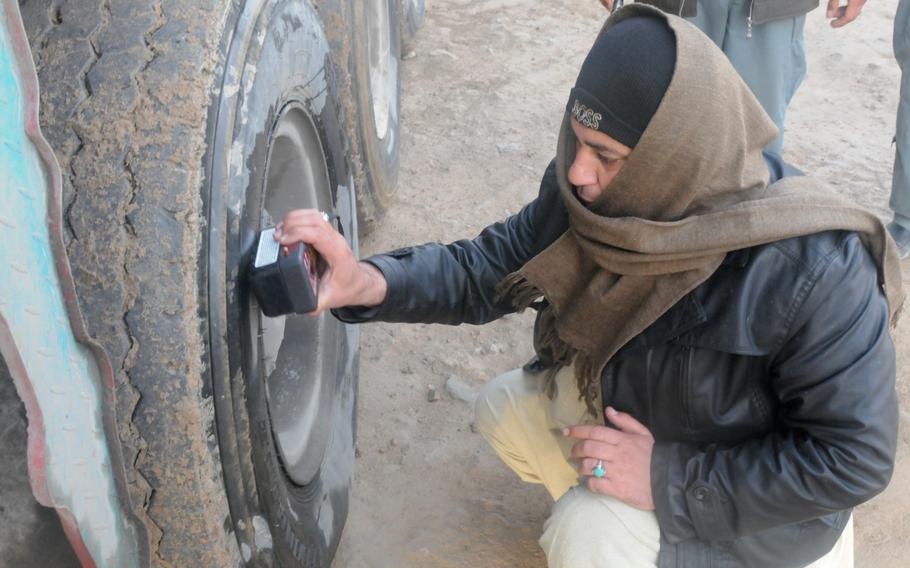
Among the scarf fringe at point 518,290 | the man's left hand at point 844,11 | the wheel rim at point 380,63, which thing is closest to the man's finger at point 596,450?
the scarf fringe at point 518,290

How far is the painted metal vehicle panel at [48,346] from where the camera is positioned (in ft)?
3.31

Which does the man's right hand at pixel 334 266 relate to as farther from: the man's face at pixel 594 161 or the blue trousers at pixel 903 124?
the blue trousers at pixel 903 124

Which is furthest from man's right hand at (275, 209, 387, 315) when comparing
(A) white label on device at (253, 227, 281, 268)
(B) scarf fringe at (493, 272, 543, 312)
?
(B) scarf fringe at (493, 272, 543, 312)

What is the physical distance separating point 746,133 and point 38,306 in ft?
3.67

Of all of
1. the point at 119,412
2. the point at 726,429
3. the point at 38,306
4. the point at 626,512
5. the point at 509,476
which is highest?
the point at 38,306

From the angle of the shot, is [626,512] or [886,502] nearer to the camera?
[626,512]

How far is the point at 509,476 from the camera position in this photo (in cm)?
256

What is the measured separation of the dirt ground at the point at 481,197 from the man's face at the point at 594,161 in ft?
3.39

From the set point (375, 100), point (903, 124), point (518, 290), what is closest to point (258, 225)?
point (518, 290)

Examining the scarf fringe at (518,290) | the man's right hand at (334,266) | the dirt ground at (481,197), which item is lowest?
the dirt ground at (481,197)

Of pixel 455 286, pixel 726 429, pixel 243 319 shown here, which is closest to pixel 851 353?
pixel 726 429

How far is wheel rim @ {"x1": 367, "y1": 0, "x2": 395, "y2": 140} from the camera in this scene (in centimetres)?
346

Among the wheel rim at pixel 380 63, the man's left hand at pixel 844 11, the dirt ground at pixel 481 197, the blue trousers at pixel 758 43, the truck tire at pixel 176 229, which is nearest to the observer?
the truck tire at pixel 176 229

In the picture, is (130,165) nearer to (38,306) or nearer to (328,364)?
(38,306)
